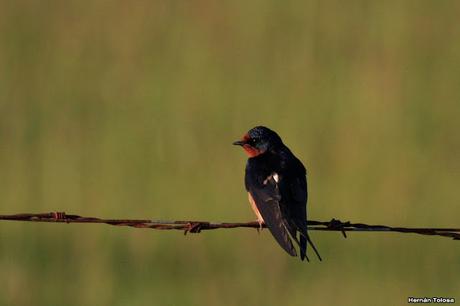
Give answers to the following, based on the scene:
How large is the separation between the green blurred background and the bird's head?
1417mm

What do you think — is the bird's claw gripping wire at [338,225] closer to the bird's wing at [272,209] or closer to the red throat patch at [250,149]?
the bird's wing at [272,209]

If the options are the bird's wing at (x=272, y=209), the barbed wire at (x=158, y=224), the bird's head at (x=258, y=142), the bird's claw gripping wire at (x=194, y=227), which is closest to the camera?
the barbed wire at (x=158, y=224)

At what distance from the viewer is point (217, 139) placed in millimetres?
10430

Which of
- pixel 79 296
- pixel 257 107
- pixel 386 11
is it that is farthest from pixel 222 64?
pixel 79 296

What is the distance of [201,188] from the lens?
9844mm

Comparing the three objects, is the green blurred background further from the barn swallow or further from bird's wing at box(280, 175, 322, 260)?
bird's wing at box(280, 175, 322, 260)

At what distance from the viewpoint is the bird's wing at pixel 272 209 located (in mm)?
6499

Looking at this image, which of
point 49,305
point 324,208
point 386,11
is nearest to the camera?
point 49,305

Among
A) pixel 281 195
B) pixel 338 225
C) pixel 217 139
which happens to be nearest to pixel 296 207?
pixel 281 195

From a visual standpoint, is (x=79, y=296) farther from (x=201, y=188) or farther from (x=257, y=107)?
(x=257, y=107)

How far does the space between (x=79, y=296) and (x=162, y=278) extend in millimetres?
547

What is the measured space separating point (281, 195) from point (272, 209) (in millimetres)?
94

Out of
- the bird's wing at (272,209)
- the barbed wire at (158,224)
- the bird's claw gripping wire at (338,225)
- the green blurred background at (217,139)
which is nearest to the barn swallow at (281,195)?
the bird's wing at (272,209)

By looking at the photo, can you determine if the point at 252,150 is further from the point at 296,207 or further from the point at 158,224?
the point at 158,224
